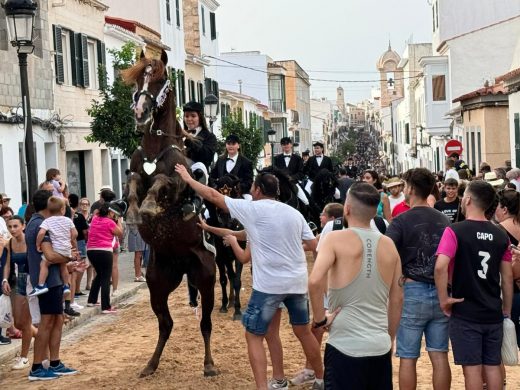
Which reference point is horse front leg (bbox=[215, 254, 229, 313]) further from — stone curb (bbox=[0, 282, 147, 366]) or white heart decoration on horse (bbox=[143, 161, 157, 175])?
white heart decoration on horse (bbox=[143, 161, 157, 175])

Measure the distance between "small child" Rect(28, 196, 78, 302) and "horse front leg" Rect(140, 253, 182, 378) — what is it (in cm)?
90

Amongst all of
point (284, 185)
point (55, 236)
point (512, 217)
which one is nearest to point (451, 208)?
point (284, 185)

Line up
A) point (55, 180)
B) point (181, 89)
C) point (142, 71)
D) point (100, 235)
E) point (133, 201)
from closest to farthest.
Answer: point (133, 201)
point (142, 71)
point (100, 235)
point (55, 180)
point (181, 89)

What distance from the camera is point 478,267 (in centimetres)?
729

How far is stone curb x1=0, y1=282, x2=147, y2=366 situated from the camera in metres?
11.6

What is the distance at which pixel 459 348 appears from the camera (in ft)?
24.2

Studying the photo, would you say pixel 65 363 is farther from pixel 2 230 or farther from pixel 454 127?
pixel 454 127

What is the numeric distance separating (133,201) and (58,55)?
61.3ft

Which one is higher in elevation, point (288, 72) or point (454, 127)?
point (288, 72)

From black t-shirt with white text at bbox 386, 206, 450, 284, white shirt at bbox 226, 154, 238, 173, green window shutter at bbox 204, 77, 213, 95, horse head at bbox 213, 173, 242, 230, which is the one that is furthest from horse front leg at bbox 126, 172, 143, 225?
green window shutter at bbox 204, 77, 213, 95

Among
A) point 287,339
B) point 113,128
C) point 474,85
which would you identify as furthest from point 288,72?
point 287,339

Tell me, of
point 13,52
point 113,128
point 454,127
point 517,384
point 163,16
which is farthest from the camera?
point 454,127

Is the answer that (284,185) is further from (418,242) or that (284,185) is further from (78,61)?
(78,61)

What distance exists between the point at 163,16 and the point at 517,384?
122ft
